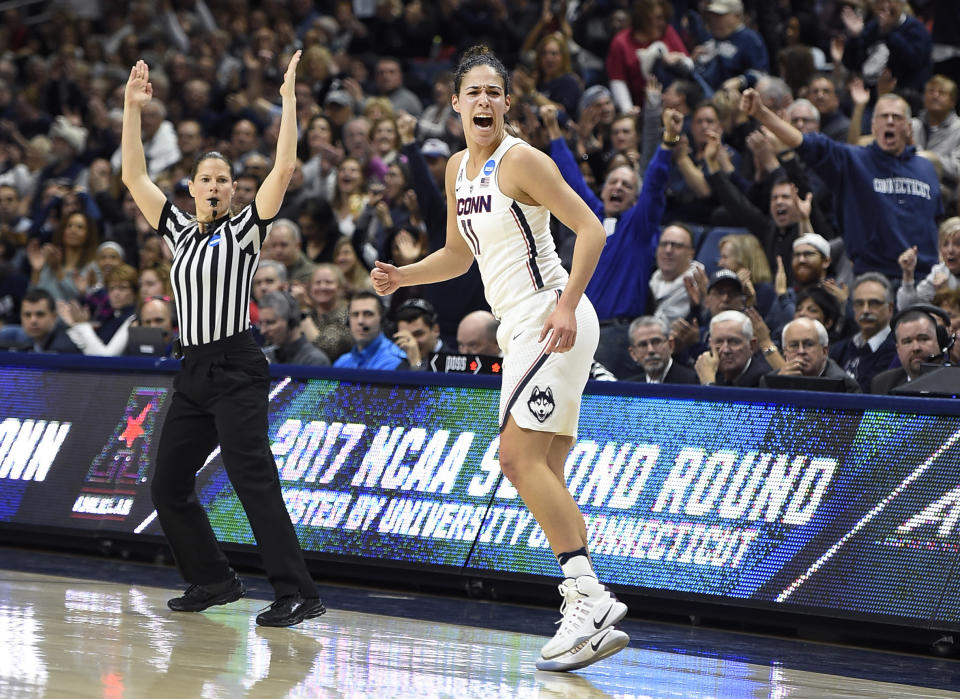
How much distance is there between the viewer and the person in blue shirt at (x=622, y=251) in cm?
905

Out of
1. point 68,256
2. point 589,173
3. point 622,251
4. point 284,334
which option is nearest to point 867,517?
point 622,251

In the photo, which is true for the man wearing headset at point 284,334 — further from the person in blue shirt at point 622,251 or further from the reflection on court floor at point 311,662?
the reflection on court floor at point 311,662

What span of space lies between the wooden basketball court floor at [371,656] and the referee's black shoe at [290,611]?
67 millimetres

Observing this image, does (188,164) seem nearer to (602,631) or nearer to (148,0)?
(148,0)

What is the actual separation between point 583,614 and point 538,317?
115 centimetres

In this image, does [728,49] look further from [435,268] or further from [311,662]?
[311,662]

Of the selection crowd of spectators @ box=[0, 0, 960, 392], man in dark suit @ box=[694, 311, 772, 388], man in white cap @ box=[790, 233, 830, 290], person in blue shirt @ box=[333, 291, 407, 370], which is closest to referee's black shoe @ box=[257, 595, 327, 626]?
crowd of spectators @ box=[0, 0, 960, 392]

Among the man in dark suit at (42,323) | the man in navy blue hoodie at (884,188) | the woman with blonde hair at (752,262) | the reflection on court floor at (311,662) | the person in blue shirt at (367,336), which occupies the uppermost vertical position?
the man in navy blue hoodie at (884,188)

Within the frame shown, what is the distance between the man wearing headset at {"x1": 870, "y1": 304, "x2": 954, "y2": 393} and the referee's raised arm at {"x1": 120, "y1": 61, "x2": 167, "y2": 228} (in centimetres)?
389

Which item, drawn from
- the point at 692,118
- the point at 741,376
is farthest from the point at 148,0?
the point at 741,376

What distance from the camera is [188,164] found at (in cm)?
1430

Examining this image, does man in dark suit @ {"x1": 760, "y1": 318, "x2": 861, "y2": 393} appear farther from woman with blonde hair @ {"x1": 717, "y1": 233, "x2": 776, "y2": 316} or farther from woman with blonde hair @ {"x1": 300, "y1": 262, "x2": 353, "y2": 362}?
woman with blonde hair @ {"x1": 300, "y1": 262, "x2": 353, "y2": 362}

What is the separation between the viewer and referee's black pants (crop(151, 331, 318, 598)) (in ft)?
19.5

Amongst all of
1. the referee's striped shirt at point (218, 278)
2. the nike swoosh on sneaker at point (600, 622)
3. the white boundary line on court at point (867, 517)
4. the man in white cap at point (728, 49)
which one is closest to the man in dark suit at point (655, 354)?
the white boundary line on court at point (867, 517)
